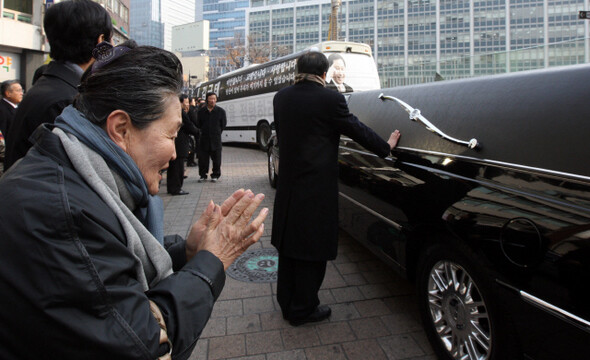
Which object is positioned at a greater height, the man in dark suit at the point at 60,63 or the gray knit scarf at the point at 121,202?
the man in dark suit at the point at 60,63

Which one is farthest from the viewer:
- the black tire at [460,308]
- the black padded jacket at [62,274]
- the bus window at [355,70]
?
the bus window at [355,70]

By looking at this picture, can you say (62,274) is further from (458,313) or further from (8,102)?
(8,102)

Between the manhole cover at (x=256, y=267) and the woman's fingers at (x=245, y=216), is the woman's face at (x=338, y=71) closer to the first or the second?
the manhole cover at (x=256, y=267)

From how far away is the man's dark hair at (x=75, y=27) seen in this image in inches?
77.3

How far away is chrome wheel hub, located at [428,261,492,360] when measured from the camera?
7.14 feet

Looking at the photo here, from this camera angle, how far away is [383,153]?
2.76m

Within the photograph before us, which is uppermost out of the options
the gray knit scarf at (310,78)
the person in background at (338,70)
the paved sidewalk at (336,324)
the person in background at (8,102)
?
the person in background at (338,70)

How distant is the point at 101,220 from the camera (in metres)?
0.93

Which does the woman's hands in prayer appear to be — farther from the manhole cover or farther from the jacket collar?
the manhole cover

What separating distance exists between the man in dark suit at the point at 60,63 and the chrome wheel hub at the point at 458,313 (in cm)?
232

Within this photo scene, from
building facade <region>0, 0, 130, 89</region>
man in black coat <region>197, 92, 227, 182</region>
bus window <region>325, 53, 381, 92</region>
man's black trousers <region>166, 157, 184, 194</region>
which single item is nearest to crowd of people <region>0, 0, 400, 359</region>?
man's black trousers <region>166, 157, 184, 194</region>

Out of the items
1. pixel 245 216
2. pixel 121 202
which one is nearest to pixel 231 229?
pixel 245 216

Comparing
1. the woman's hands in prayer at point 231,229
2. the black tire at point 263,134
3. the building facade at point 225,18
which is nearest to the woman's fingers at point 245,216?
the woman's hands in prayer at point 231,229

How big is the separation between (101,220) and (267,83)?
15.9 m
